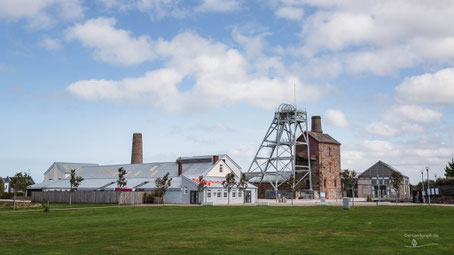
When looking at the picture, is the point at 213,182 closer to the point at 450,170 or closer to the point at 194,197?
the point at 194,197

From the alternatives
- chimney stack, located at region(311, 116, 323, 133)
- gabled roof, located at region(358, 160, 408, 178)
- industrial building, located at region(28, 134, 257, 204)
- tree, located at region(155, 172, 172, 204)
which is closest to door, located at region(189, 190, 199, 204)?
industrial building, located at region(28, 134, 257, 204)

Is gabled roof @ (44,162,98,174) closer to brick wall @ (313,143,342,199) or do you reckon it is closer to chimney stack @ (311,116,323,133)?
chimney stack @ (311,116,323,133)

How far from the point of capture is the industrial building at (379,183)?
3691 inches

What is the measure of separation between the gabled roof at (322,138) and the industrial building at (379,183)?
32.4ft

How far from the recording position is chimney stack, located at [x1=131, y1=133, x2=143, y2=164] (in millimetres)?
Result: 96544

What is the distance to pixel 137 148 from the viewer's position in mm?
97562

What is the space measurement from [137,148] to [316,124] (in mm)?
41189

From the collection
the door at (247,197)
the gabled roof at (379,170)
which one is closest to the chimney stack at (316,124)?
the gabled roof at (379,170)

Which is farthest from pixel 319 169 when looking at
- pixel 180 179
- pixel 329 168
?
pixel 180 179

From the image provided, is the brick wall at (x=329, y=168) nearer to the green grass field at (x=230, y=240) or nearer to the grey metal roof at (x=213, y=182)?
the grey metal roof at (x=213, y=182)

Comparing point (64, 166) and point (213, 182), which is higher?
point (64, 166)

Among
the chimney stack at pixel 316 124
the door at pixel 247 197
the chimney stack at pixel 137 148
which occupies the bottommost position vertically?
the door at pixel 247 197

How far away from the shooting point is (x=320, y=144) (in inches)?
3629

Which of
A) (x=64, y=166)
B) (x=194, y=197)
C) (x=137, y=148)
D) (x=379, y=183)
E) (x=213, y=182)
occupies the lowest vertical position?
(x=194, y=197)
